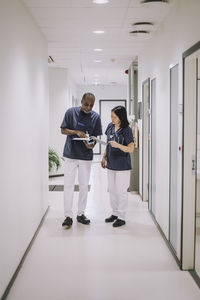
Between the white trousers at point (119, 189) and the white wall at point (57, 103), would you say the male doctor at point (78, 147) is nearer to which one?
the white trousers at point (119, 189)

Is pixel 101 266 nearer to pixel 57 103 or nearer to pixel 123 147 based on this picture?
pixel 123 147

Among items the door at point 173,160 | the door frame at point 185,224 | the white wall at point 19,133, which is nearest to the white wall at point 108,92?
the white wall at point 19,133

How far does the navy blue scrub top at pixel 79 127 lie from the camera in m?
4.32

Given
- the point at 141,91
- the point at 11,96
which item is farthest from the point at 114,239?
the point at 141,91

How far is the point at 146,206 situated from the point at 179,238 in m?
2.26

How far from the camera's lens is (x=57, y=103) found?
8.29 m

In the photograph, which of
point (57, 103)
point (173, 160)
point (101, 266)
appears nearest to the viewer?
point (101, 266)

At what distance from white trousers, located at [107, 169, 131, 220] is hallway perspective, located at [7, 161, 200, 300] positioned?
218 millimetres

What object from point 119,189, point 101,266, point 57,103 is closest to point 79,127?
point 119,189

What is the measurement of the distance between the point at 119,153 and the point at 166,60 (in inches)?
43.1

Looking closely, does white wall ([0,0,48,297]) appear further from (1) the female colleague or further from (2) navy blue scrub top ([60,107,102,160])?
(1) the female colleague

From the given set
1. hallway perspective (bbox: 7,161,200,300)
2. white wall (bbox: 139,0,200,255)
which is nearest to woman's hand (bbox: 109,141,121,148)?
white wall (bbox: 139,0,200,255)

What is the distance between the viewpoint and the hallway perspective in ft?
8.93

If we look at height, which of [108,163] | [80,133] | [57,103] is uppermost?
[57,103]
